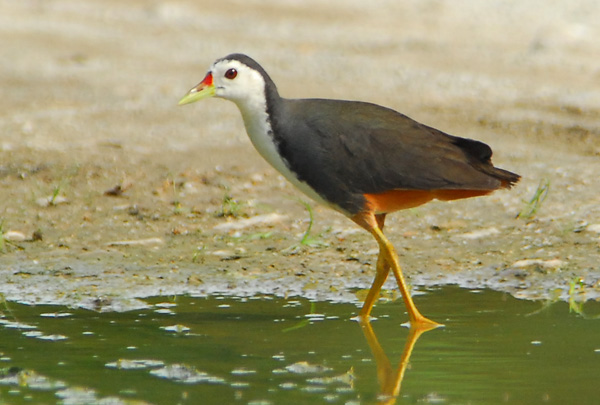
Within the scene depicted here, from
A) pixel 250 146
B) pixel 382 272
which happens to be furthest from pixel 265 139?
pixel 250 146

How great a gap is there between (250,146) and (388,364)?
Result: 410cm

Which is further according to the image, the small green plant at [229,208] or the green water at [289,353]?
the small green plant at [229,208]

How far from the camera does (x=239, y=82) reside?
527cm

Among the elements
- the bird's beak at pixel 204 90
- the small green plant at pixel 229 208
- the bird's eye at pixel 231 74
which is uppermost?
Answer: the bird's eye at pixel 231 74

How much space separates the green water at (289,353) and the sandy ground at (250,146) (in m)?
0.35

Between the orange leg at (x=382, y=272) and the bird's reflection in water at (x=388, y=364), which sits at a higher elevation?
the orange leg at (x=382, y=272)

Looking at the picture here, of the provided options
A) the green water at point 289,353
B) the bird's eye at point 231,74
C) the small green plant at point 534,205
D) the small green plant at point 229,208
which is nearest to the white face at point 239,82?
the bird's eye at point 231,74

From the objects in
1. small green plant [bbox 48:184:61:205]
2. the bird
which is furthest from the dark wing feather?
small green plant [bbox 48:184:61:205]

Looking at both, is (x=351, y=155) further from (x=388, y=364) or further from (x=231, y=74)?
(x=388, y=364)

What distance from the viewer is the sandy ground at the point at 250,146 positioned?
6.09 m

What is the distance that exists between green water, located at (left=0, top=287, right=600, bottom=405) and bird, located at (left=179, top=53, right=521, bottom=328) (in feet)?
1.22

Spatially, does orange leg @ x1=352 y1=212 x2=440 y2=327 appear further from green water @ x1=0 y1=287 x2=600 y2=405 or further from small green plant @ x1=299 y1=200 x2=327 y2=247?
small green plant @ x1=299 y1=200 x2=327 y2=247

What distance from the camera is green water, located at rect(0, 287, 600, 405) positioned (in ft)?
13.1

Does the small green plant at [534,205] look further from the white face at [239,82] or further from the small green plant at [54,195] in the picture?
the small green plant at [54,195]
